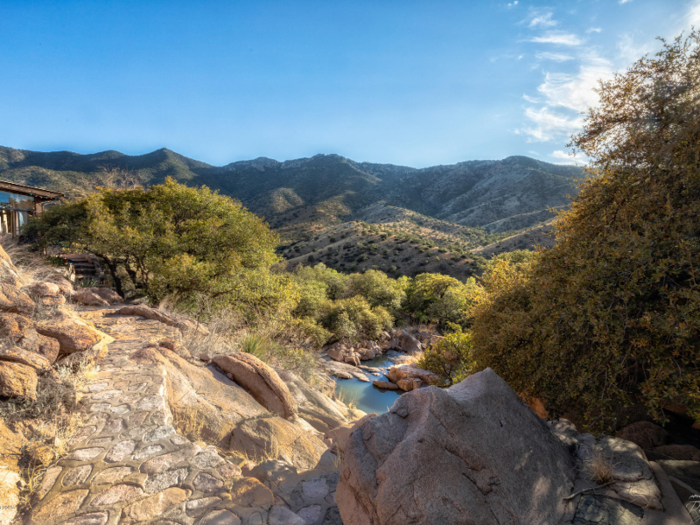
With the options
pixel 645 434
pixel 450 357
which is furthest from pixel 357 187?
pixel 645 434

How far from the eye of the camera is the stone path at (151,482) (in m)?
2.79

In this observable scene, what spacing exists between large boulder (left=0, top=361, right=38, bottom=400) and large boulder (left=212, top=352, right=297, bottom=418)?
124 inches

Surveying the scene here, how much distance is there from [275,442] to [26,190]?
982 inches

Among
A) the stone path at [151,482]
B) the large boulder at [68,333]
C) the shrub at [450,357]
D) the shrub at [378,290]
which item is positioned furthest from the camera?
the shrub at [378,290]

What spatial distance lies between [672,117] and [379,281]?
94.8 ft

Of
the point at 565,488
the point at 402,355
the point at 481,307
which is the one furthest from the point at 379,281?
the point at 565,488

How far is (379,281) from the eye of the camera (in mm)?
33438

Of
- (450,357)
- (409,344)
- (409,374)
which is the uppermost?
(450,357)

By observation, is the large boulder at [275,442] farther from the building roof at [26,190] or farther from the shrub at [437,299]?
the shrub at [437,299]

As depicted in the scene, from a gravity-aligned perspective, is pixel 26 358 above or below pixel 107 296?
above

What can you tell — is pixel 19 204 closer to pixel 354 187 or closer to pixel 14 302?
pixel 14 302

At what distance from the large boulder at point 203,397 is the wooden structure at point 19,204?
72.9 feet

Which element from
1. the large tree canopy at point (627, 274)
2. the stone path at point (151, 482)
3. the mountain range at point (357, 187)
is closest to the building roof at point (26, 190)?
the stone path at point (151, 482)

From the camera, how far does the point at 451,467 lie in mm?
3039
